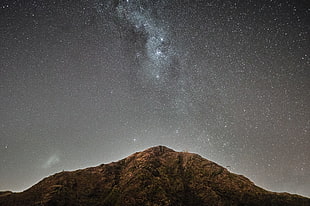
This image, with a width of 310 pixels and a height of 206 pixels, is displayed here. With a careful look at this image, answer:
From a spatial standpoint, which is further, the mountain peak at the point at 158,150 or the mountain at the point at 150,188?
the mountain peak at the point at 158,150

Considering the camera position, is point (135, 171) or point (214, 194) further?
point (135, 171)

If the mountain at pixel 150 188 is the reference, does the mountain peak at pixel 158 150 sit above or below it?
above

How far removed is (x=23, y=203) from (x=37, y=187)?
4.52 metres

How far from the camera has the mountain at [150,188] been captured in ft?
103

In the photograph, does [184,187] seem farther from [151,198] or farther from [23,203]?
[23,203]

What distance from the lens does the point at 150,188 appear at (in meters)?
34.0

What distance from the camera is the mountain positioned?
31469 millimetres

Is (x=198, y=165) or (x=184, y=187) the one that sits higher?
(x=198, y=165)

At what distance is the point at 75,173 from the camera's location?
4028cm

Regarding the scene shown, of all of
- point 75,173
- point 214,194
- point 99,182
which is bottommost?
point 214,194

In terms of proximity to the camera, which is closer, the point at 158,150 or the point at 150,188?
the point at 150,188

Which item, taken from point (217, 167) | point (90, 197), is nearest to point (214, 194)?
point (217, 167)

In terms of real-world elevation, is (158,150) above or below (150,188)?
above

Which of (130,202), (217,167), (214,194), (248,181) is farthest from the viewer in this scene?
(217,167)
